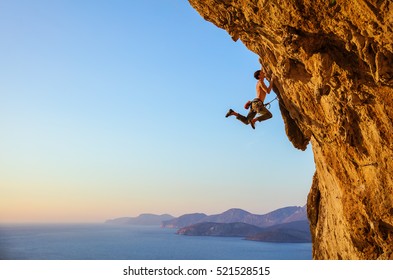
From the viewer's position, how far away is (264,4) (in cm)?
827

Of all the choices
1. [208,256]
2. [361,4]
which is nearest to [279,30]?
[361,4]

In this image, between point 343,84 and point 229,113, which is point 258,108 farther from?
point 343,84

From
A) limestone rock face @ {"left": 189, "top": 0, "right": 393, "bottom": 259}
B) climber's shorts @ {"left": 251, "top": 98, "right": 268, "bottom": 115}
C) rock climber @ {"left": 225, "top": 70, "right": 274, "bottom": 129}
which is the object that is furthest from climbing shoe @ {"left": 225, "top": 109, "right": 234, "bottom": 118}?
limestone rock face @ {"left": 189, "top": 0, "right": 393, "bottom": 259}

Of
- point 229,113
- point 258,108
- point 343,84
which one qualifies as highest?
point 258,108

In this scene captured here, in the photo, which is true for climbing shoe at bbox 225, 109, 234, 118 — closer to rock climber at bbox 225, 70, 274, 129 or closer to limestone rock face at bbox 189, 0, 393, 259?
rock climber at bbox 225, 70, 274, 129

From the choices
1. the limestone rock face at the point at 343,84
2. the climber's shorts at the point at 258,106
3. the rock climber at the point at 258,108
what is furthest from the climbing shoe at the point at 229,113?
the limestone rock face at the point at 343,84

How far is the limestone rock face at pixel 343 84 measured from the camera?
735cm

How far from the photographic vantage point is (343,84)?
8695 mm

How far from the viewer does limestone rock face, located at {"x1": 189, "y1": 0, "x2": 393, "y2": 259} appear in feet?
24.1

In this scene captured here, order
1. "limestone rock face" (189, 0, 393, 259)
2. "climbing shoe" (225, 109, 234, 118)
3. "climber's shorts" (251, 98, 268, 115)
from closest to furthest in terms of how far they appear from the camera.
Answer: "limestone rock face" (189, 0, 393, 259), "climbing shoe" (225, 109, 234, 118), "climber's shorts" (251, 98, 268, 115)

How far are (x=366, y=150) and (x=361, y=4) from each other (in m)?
4.27

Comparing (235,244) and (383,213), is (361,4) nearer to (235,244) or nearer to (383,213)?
(383,213)

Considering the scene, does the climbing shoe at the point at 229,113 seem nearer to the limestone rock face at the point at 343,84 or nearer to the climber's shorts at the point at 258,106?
the climber's shorts at the point at 258,106

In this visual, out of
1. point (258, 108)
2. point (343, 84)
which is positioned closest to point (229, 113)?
point (258, 108)
